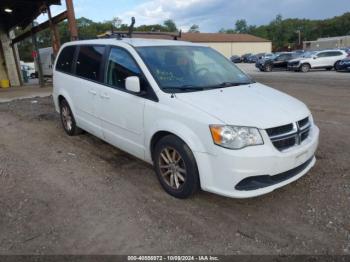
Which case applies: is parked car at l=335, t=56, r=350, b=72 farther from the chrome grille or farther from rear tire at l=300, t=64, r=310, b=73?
the chrome grille

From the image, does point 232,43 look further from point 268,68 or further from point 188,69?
point 188,69

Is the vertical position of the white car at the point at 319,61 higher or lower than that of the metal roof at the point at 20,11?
lower

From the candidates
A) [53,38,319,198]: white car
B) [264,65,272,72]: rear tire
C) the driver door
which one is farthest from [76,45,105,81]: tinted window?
[264,65,272,72]: rear tire


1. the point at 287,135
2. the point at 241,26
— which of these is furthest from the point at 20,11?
the point at 241,26

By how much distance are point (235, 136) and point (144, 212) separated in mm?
1253

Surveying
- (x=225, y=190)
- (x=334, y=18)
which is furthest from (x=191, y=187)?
(x=334, y=18)

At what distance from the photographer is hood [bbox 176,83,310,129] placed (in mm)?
3157

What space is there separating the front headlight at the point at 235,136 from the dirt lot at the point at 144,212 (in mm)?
783

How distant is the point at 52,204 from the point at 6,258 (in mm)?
914

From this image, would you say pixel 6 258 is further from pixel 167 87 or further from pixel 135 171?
pixel 167 87

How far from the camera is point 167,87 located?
3.69 m

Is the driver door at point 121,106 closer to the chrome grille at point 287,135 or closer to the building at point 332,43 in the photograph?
the chrome grille at point 287,135

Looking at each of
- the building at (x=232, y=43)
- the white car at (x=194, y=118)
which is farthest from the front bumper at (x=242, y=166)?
the building at (x=232, y=43)

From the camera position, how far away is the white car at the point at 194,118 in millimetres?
3096
